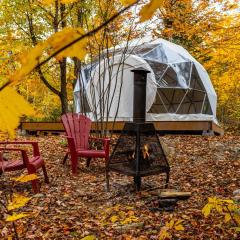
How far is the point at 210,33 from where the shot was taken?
14492 millimetres

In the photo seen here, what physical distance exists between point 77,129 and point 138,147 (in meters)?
2.18

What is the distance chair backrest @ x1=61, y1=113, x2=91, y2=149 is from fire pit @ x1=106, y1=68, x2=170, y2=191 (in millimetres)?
1743

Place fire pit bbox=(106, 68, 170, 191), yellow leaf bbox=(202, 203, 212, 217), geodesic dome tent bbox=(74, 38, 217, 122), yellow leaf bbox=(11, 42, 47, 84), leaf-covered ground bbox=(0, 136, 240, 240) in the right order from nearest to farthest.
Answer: yellow leaf bbox=(11, 42, 47, 84), yellow leaf bbox=(202, 203, 212, 217), leaf-covered ground bbox=(0, 136, 240, 240), fire pit bbox=(106, 68, 170, 191), geodesic dome tent bbox=(74, 38, 217, 122)

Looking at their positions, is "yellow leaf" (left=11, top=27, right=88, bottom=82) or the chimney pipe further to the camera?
the chimney pipe

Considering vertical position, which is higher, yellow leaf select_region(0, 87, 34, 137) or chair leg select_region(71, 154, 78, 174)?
yellow leaf select_region(0, 87, 34, 137)

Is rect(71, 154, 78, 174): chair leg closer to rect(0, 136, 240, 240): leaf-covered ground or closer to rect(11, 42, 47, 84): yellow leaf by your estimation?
rect(0, 136, 240, 240): leaf-covered ground

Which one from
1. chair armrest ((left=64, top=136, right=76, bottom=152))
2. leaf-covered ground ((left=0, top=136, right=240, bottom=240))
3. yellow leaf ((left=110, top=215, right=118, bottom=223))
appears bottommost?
leaf-covered ground ((left=0, top=136, right=240, bottom=240))

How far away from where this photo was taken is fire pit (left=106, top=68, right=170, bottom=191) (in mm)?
5027

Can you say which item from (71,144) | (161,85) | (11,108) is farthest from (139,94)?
(161,85)

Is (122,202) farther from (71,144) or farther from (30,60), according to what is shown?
(30,60)

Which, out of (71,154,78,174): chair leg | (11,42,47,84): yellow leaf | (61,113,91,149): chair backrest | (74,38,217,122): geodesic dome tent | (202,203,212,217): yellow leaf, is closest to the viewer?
(11,42,47,84): yellow leaf

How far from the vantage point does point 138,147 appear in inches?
197

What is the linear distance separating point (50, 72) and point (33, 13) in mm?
3134

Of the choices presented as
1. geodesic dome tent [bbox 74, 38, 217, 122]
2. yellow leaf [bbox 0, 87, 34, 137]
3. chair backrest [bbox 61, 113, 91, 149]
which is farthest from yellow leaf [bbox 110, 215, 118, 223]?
geodesic dome tent [bbox 74, 38, 217, 122]
